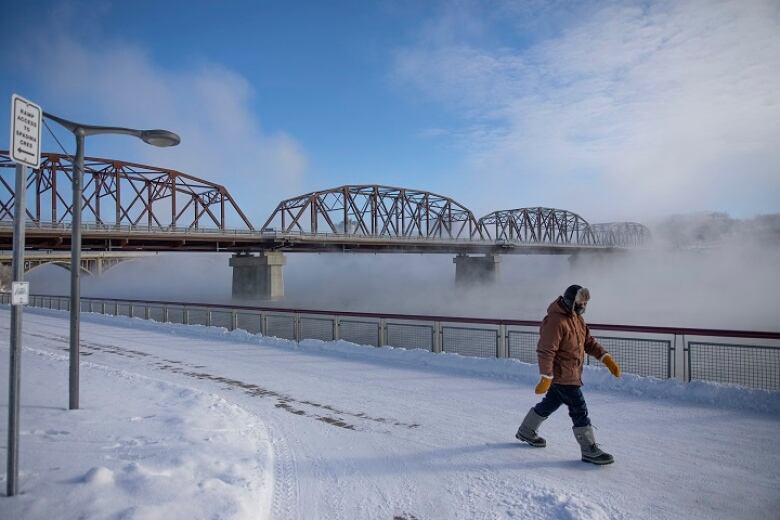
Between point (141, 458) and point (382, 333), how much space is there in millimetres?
8347

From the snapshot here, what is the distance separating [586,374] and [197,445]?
689 cm

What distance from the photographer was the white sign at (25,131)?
409 centimetres

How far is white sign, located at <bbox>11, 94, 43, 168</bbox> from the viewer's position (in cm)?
409

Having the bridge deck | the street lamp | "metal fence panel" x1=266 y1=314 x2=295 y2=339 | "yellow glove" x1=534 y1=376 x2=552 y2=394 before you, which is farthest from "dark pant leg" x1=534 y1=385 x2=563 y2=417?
the bridge deck

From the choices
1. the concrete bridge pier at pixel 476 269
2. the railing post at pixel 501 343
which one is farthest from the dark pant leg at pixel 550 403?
the concrete bridge pier at pixel 476 269

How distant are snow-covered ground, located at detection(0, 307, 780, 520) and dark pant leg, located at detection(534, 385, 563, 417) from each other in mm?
484

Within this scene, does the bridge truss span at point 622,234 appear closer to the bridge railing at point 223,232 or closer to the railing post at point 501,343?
the bridge railing at point 223,232

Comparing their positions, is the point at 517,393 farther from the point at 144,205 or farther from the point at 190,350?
the point at 144,205

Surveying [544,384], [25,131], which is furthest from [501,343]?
[25,131]

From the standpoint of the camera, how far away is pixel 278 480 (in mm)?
4562

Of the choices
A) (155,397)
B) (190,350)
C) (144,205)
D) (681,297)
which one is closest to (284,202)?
(144,205)

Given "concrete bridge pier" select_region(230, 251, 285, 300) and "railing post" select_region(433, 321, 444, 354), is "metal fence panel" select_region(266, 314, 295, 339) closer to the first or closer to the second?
"railing post" select_region(433, 321, 444, 354)

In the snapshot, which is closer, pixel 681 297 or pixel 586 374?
pixel 586 374

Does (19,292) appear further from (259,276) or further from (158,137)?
(259,276)
